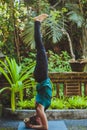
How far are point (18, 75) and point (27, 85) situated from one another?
29 centimetres

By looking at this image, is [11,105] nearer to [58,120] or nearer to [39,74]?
[58,120]

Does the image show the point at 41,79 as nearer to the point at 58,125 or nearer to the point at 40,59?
the point at 40,59

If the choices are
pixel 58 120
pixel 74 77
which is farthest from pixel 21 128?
pixel 74 77

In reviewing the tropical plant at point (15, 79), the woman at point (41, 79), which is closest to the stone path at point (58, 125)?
the woman at point (41, 79)

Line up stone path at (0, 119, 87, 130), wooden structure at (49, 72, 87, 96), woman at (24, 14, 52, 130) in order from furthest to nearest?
wooden structure at (49, 72, 87, 96)
stone path at (0, 119, 87, 130)
woman at (24, 14, 52, 130)

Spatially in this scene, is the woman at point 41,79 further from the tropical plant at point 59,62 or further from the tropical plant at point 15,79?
the tropical plant at point 59,62

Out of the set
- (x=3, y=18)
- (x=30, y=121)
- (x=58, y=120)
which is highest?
(x=3, y=18)

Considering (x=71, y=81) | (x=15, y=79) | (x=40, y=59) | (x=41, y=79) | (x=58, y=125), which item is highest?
(x=40, y=59)

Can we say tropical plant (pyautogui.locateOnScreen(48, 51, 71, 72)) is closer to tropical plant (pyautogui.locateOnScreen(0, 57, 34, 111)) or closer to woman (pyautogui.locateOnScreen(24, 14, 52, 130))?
tropical plant (pyautogui.locateOnScreen(0, 57, 34, 111))

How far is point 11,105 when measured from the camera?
718 centimetres

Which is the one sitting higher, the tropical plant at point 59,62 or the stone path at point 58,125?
the tropical plant at point 59,62

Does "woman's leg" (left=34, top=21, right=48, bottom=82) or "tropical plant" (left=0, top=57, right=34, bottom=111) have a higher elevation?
"woman's leg" (left=34, top=21, right=48, bottom=82)

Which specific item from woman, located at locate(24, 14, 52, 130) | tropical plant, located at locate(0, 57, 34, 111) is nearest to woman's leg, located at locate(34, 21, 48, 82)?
woman, located at locate(24, 14, 52, 130)

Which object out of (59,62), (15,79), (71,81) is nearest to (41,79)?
(15,79)
